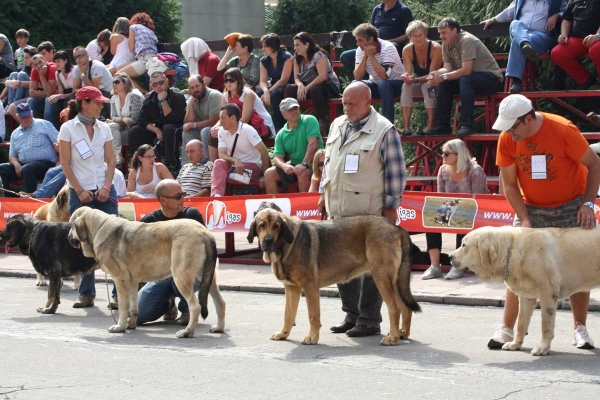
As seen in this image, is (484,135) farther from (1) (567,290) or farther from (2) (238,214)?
(1) (567,290)

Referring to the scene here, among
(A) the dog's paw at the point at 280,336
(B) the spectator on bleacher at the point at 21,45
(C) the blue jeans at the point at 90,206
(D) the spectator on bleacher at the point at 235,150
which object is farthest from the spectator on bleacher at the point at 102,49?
(A) the dog's paw at the point at 280,336

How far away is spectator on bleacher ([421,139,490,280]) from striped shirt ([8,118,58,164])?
739 cm

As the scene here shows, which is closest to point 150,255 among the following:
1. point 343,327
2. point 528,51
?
point 343,327

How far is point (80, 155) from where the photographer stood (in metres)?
10.8

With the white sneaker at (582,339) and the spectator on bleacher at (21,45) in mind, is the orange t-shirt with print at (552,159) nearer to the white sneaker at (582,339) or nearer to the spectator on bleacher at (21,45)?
the white sneaker at (582,339)

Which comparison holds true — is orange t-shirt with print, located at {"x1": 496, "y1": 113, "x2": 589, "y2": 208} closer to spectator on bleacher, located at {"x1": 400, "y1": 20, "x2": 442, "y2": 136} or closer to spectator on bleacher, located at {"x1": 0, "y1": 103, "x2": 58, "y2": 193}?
spectator on bleacher, located at {"x1": 400, "y1": 20, "x2": 442, "y2": 136}

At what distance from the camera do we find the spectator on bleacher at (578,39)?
545 inches

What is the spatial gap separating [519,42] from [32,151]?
26.6 feet

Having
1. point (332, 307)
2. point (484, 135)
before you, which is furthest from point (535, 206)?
point (484, 135)

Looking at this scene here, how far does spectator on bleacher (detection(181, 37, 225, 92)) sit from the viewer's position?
18094mm

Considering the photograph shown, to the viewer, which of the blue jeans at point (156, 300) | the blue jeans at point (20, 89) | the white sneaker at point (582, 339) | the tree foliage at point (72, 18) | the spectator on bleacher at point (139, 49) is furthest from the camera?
the tree foliage at point (72, 18)

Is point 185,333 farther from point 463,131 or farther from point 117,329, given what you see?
A: point 463,131

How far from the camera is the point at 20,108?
645 inches

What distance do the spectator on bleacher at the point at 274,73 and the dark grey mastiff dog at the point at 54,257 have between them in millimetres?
6258
